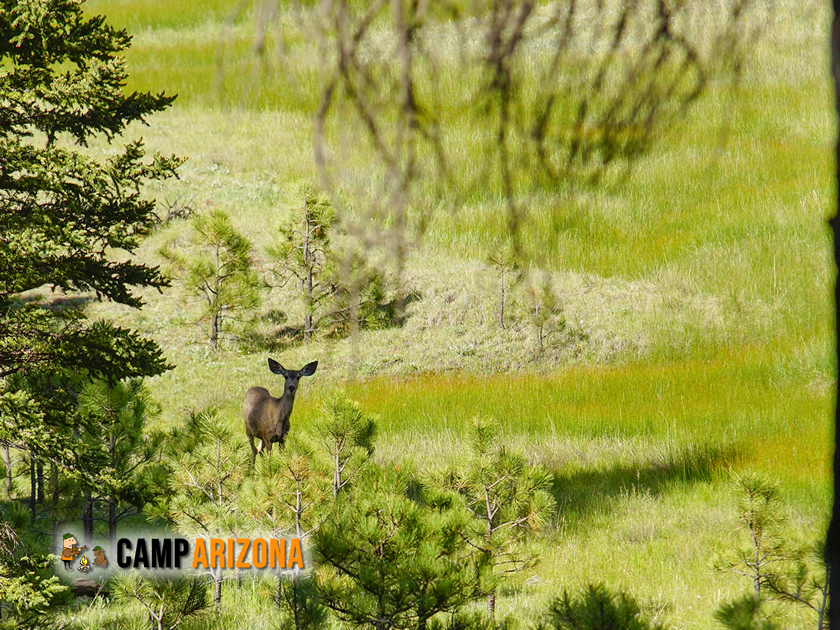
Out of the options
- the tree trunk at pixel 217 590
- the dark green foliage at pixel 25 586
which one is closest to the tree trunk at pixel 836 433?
the dark green foliage at pixel 25 586

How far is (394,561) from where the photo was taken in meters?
3.69

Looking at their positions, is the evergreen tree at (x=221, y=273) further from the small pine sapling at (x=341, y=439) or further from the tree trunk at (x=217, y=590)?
the tree trunk at (x=217, y=590)

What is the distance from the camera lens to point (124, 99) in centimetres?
629

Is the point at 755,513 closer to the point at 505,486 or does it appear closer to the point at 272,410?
the point at 505,486

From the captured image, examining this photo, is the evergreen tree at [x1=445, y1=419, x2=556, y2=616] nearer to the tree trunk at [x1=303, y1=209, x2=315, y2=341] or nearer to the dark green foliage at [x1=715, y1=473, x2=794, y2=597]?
the dark green foliage at [x1=715, y1=473, x2=794, y2=597]

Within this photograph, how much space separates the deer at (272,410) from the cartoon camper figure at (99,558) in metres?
1.50

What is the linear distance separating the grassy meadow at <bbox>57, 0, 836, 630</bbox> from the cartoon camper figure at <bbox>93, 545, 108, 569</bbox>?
16.8 inches

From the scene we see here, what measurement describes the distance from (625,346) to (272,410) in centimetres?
603

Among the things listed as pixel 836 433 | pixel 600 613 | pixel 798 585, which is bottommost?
pixel 798 585

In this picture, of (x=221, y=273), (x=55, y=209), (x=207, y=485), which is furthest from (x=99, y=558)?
(x=221, y=273)

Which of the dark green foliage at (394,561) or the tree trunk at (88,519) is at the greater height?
the dark green foliage at (394,561)

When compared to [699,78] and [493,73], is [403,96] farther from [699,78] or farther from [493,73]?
[699,78]

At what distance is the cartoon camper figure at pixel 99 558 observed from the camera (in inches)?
254

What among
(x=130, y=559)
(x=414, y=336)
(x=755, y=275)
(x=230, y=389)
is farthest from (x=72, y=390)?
(x=755, y=275)
